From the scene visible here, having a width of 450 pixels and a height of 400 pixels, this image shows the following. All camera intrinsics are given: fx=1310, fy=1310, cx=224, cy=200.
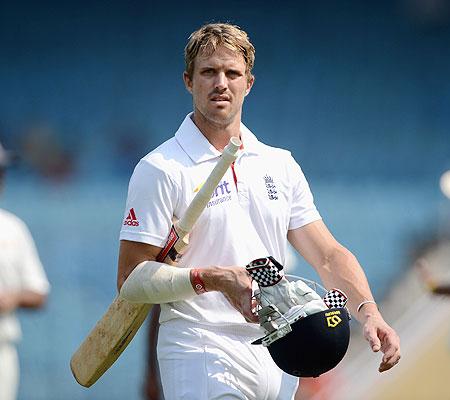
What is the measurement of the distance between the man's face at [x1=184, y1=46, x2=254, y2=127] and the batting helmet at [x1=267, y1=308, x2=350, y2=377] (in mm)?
708

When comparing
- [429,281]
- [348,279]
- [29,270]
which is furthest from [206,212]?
[429,281]

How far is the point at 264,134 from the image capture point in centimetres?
632

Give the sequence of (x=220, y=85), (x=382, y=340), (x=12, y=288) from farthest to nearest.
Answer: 1. (x=12, y=288)
2. (x=220, y=85)
3. (x=382, y=340)

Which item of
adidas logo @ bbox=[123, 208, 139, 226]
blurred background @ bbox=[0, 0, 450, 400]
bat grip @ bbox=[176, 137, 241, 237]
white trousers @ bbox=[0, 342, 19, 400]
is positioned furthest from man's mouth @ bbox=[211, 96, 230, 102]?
blurred background @ bbox=[0, 0, 450, 400]

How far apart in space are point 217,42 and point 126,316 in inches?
32.4

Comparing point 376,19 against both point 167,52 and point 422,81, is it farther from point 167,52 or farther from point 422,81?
point 167,52

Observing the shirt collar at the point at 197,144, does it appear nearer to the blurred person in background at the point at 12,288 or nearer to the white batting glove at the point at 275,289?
the white batting glove at the point at 275,289

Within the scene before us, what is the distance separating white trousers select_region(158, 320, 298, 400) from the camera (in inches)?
137

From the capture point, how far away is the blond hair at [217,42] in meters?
3.68

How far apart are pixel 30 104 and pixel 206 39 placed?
266 centimetres

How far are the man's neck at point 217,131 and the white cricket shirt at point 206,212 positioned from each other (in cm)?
3

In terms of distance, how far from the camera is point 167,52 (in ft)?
20.8

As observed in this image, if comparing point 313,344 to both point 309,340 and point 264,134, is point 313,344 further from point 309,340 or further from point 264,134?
point 264,134

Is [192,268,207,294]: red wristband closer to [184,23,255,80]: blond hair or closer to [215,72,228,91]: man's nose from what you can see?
[215,72,228,91]: man's nose
